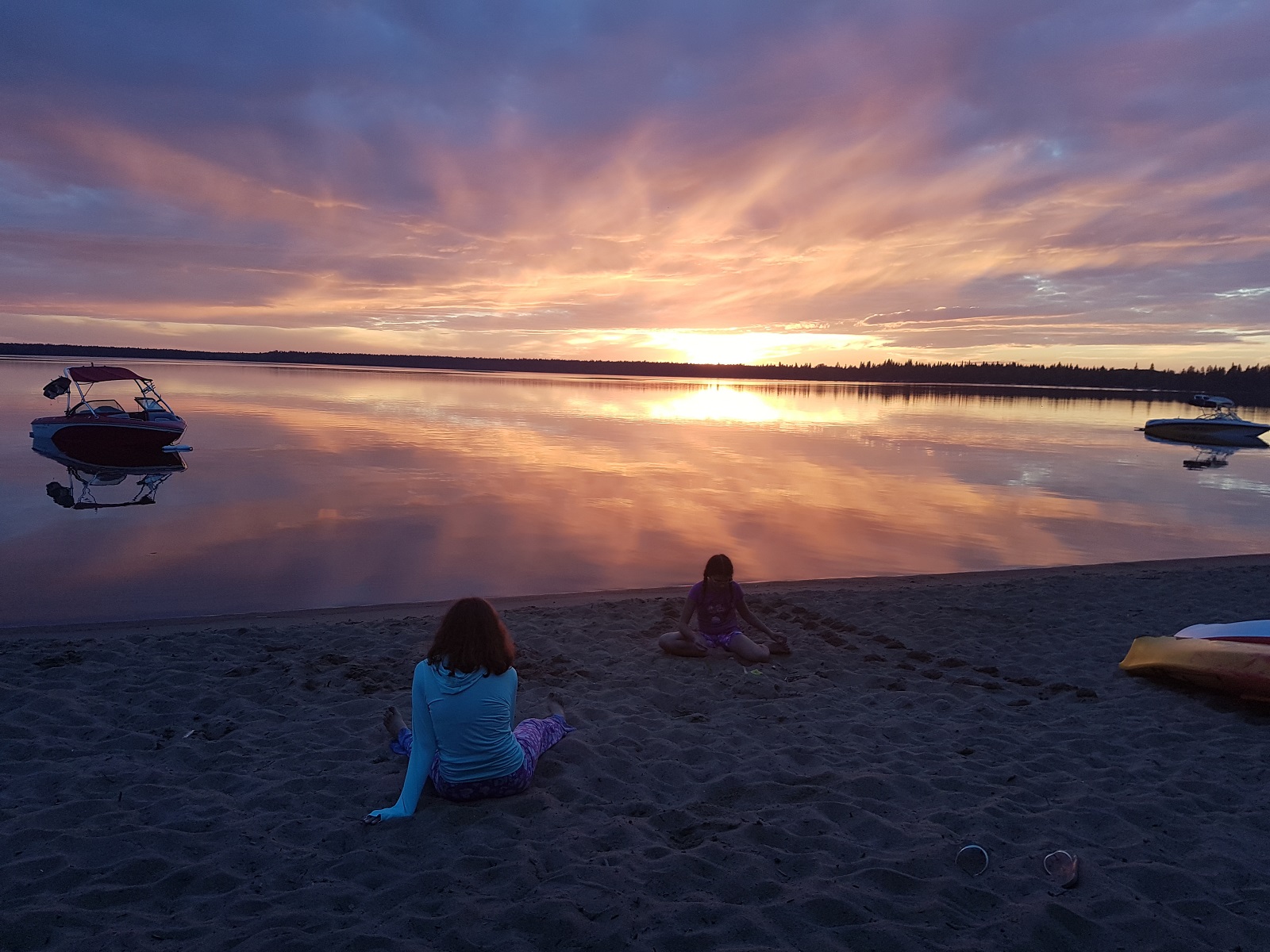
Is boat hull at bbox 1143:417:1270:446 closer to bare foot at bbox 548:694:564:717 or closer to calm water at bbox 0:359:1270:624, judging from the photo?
calm water at bbox 0:359:1270:624

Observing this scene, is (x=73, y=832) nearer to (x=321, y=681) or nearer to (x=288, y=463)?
(x=321, y=681)

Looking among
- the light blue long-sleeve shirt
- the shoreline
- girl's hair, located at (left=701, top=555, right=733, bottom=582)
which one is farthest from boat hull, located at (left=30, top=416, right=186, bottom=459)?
the light blue long-sleeve shirt

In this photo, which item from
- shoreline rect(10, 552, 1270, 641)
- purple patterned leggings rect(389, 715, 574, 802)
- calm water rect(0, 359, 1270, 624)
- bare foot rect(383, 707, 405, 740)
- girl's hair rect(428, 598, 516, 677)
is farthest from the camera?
calm water rect(0, 359, 1270, 624)

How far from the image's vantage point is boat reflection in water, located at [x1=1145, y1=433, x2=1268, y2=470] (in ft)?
122

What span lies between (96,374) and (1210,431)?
58.8 m

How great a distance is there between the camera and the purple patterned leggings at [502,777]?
496 cm

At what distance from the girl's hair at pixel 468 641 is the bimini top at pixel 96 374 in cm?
2814

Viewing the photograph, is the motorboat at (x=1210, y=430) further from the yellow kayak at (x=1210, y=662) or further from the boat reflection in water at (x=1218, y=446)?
the yellow kayak at (x=1210, y=662)

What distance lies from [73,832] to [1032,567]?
49.5 feet

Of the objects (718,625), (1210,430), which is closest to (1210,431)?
(1210,430)

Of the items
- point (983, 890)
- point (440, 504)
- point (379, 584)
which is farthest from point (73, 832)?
point (440, 504)

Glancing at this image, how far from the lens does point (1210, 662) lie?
7.14m

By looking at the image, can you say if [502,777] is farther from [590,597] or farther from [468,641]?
[590,597]

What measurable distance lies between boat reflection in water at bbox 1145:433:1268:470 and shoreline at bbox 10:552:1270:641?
27.6 metres
